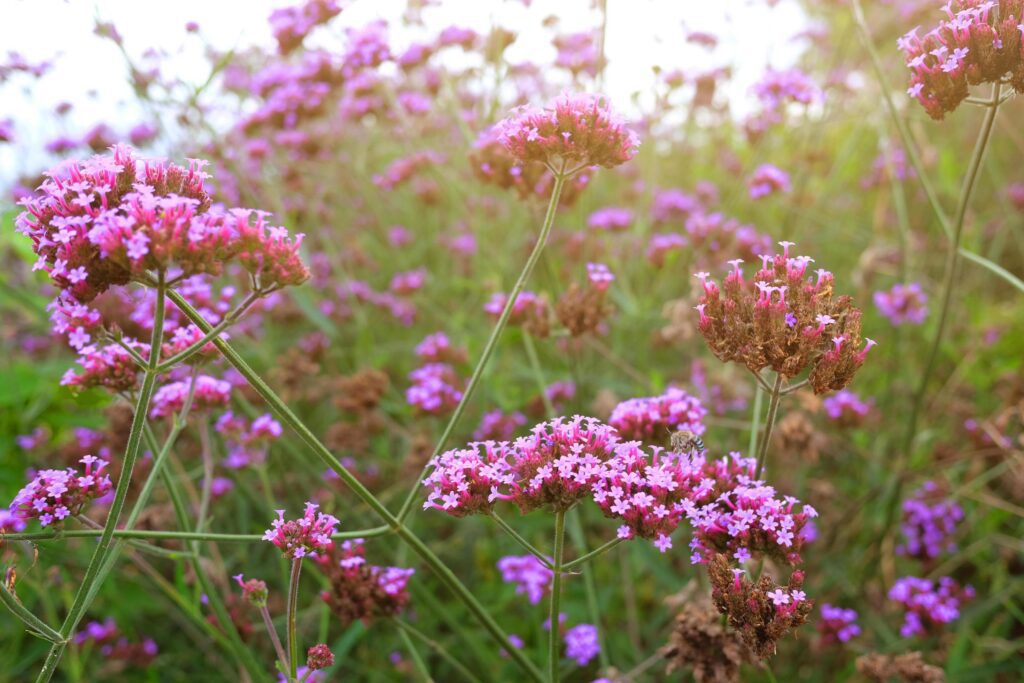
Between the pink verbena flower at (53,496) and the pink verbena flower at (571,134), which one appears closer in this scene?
the pink verbena flower at (53,496)

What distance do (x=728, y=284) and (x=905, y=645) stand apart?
1.99m

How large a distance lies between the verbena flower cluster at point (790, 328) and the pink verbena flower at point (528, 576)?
1510 millimetres

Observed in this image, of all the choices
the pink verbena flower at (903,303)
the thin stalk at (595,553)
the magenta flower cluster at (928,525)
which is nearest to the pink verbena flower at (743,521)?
the thin stalk at (595,553)

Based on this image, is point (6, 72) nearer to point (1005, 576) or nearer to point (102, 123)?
point (102, 123)

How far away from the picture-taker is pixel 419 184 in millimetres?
5762

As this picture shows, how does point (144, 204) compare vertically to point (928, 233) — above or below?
below

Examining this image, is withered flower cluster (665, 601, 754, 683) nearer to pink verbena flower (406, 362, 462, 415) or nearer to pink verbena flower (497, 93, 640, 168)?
pink verbena flower (497, 93, 640, 168)

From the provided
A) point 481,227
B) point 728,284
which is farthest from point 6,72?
point 728,284

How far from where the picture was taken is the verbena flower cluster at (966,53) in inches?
77.6

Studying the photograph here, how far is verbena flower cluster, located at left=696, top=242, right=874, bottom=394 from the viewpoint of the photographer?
185cm

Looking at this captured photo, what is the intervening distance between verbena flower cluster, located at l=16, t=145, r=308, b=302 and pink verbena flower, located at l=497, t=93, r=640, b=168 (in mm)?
714

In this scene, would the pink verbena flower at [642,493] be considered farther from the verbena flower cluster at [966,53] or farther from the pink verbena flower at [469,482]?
the verbena flower cluster at [966,53]

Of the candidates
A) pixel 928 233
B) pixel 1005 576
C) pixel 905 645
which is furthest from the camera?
pixel 928 233

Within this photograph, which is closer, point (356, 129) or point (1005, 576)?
point (1005, 576)
